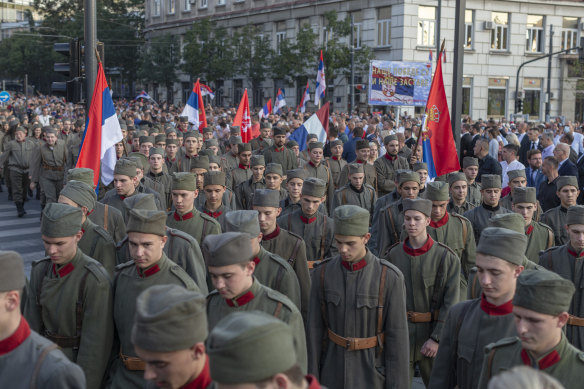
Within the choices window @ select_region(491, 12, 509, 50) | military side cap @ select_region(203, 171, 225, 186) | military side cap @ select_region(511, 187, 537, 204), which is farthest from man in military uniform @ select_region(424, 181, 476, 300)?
window @ select_region(491, 12, 509, 50)

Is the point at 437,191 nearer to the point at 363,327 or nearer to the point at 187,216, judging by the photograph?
the point at 187,216

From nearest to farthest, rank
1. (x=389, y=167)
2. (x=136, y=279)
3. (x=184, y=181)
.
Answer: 1. (x=136, y=279)
2. (x=184, y=181)
3. (x=389, y=167)

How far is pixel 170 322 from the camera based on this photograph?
335cm

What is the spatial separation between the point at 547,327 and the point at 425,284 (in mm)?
2477

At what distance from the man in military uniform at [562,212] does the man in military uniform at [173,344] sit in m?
6.26

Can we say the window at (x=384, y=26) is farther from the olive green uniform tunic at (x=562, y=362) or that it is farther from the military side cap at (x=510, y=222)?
the olive green uniform tunic at (x=562, y=362)

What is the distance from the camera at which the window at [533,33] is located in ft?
136

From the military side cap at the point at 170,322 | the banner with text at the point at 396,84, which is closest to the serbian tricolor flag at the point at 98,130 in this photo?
the military side cap at the point at 170,322

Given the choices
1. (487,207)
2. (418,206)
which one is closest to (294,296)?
(418,206)

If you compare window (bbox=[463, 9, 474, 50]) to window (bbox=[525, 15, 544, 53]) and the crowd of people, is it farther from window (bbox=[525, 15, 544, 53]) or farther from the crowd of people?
the crowd of people

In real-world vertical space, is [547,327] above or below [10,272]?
below

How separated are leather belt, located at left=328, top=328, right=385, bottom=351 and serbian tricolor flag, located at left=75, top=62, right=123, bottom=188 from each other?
17.4 feet

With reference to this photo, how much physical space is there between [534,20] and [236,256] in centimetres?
4054

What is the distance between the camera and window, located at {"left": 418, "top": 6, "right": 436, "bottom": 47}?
1486 inches
